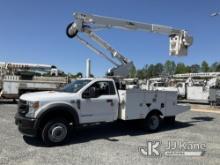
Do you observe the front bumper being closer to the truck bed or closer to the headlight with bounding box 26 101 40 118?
the headlight with bounding box 26 101 40 118

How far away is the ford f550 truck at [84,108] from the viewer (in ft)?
26.9

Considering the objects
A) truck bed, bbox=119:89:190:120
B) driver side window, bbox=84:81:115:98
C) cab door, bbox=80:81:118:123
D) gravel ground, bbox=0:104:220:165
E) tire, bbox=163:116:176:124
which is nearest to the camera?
gravel ground, bbox=0:104:220:165

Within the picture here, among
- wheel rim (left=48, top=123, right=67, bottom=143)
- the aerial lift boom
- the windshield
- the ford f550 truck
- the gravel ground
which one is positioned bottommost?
the gravel ground

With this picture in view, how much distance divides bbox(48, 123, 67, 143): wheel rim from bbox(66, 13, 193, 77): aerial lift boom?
4642 millimetres

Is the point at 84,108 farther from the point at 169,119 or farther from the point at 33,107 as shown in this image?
the point at 169,119

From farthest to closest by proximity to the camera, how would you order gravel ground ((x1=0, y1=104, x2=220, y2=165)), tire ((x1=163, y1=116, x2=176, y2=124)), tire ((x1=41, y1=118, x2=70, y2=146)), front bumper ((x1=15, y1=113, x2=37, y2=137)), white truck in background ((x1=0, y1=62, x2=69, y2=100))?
white truck in background ((x1=0, y1=62, x2=69, y2=100)) → tire ((x1=163, y1=116, x2=176, y2=124)) → tire ((x1=41, y1=118, x2=70, y2=146)) → front bumper ((x1=15, y1=113, x2=37, y2=137)) → gravel ground ((x1=0, y1=104, x2=220, y2=165))

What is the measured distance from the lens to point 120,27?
14.2 meters

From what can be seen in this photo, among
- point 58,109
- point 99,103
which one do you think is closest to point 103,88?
point 99,103

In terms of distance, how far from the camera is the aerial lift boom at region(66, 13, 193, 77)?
12.8 m

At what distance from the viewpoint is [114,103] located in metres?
9.77

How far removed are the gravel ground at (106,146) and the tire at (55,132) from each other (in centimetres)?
23

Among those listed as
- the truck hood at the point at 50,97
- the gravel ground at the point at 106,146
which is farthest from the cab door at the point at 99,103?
the gravel ground at the point at 106,146

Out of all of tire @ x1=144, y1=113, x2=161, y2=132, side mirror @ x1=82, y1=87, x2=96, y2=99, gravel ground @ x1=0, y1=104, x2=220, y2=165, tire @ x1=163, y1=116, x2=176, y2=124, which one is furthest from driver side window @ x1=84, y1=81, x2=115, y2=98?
tire @ x1=163, y1=116, x2=176, y2=124

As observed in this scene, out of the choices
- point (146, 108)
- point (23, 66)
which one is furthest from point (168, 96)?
point (23, 66)
